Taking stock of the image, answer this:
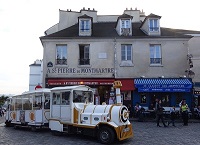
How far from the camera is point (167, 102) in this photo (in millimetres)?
18688

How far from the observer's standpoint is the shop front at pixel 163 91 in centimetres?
1786

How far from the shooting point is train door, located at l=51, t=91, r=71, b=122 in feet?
33.8

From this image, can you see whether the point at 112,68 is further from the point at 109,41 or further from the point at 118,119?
the point at 118,119

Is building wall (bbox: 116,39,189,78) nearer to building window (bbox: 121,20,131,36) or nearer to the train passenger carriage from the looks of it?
building window (bbox: 121,20,131,36)

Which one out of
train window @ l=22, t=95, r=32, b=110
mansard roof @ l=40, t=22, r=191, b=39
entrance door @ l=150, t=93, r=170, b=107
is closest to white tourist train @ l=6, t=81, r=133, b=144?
train window @ l=22, t=95, r=32, b=110

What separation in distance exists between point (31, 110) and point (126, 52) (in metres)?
9.89

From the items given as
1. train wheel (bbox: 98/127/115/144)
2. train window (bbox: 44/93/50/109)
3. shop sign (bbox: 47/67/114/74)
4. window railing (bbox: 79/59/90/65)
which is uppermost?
window railing (bbox: 79/59/90/65)

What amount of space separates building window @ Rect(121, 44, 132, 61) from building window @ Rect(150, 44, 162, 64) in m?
1.83

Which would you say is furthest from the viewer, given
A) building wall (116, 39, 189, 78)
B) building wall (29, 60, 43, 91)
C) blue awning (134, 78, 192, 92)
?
building wall (29, 60, 43, 91)

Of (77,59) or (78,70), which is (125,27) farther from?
(78,70)

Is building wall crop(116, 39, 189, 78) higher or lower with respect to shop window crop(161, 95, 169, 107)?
higher

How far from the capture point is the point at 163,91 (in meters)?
17.9

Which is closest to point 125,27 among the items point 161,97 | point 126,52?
point 126,52

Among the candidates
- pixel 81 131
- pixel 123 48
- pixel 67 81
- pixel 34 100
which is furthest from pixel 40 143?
pixel 123 48
